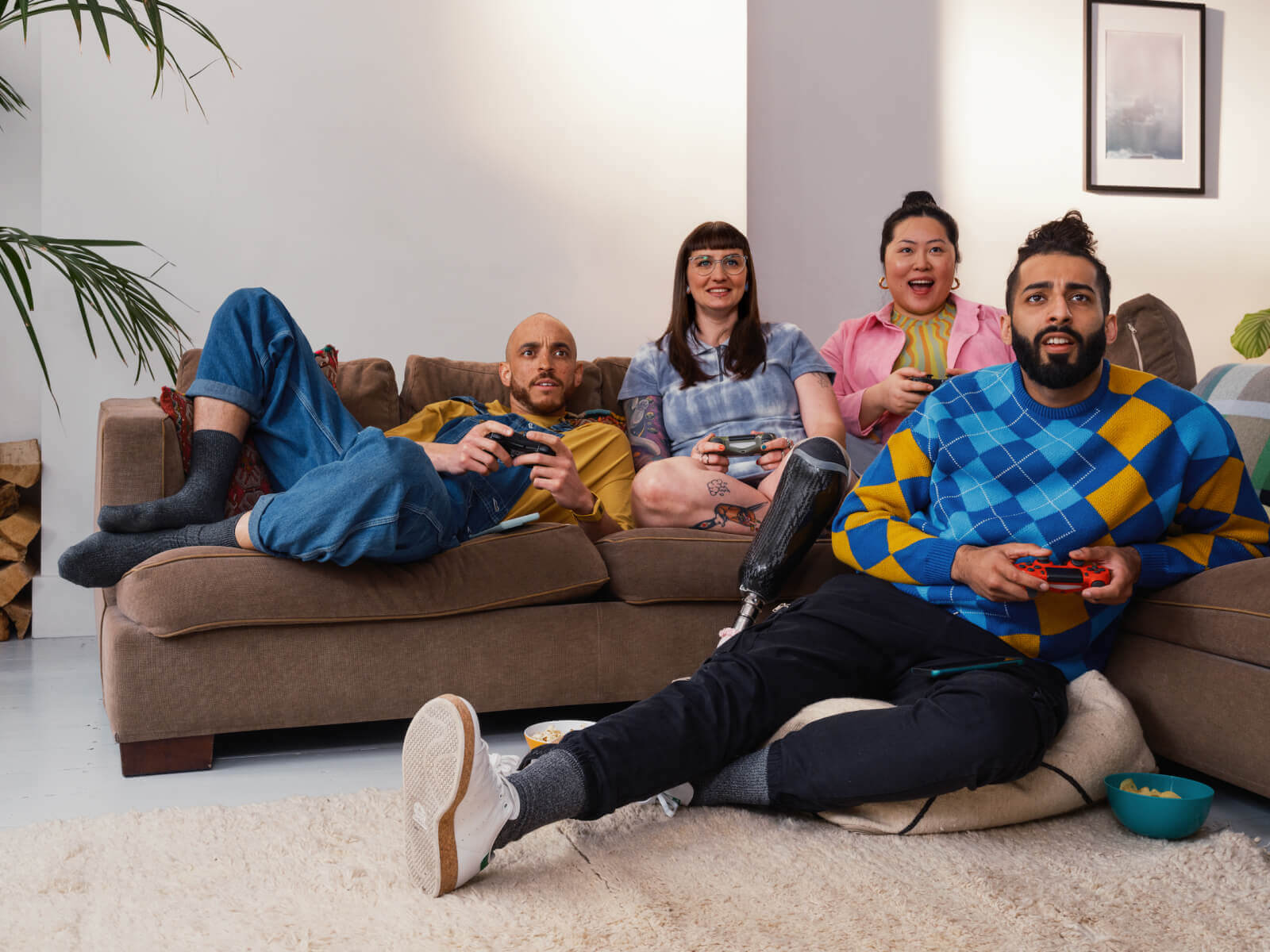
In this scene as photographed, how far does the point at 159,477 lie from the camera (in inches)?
79.2

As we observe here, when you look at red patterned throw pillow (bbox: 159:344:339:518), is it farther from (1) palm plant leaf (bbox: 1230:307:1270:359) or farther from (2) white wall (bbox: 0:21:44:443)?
(1) palm plant leaf (bbox: 1230:307:1270:359)

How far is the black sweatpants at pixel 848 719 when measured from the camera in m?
1.36

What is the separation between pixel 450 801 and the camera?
1.18m

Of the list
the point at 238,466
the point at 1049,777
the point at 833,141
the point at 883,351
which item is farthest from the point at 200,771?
the point at 833,141

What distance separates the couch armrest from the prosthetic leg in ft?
3.70

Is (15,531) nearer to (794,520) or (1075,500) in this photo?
(794,520)

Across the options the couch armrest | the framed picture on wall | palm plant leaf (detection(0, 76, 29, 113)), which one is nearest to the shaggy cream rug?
the couch armrest

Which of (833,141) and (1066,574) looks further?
(833,141)

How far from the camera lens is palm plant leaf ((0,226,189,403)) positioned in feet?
7.85

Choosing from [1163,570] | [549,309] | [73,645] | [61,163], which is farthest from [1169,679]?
[61,163]

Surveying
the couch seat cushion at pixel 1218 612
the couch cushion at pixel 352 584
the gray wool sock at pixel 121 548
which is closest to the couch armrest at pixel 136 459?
the gray wool sock at pixel 121 548

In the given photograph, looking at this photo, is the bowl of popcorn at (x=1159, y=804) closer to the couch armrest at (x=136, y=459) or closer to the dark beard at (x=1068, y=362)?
the dark beard at (x=1068, y=362)

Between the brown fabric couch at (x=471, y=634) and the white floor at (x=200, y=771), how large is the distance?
0.07 meters

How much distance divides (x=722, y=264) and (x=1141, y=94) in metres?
2.47
